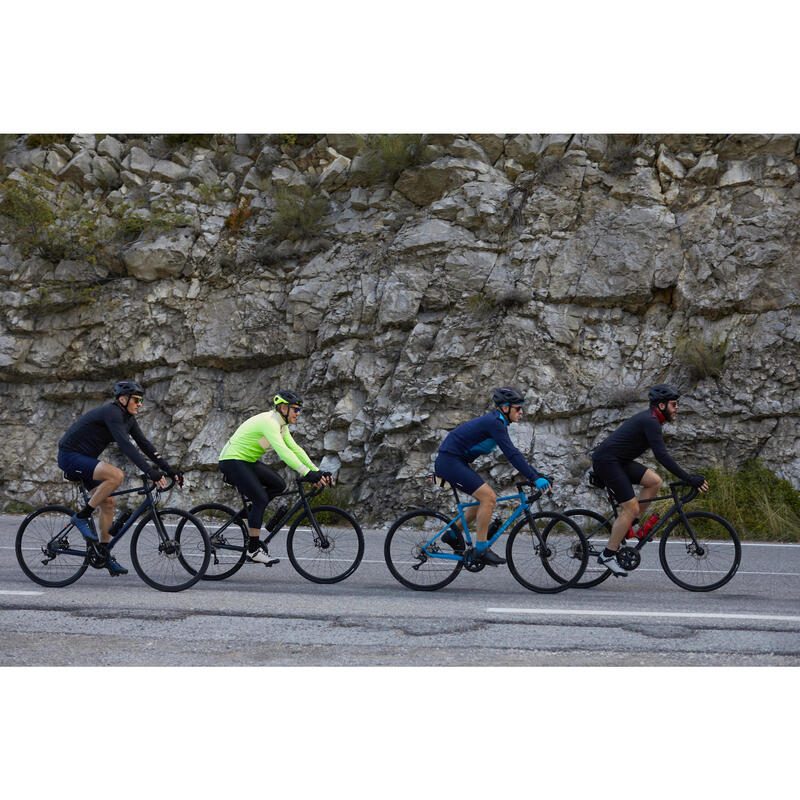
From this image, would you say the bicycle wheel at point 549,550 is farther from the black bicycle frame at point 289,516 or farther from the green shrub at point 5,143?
the green shrub at point 5,143

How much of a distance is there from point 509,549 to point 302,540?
7.40 feet

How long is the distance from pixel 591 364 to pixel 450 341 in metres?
2.91

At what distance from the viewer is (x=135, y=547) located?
745cm

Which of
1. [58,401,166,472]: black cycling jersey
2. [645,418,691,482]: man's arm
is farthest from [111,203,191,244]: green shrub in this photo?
[645,418,691,482]: man's arm

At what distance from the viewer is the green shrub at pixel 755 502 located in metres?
11.9

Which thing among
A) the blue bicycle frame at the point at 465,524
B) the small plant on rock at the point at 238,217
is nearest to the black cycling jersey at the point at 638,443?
the blue bicycle frame at the point at 465,524

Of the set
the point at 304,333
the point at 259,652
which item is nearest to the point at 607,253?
the point at 304,333

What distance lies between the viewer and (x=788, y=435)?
44.4ft

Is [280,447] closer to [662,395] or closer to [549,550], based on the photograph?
[549,550]

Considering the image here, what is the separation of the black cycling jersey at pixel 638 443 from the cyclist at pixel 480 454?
1.09m

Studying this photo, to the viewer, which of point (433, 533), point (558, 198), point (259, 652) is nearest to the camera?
point (259, 652)

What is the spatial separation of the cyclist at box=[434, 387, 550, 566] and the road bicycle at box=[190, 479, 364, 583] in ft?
3.70

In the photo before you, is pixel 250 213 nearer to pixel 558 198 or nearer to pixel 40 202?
pixel 40 202

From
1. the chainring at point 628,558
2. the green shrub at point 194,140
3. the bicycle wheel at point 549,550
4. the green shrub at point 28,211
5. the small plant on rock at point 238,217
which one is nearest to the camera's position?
the bicycle wheel at point 549,550
